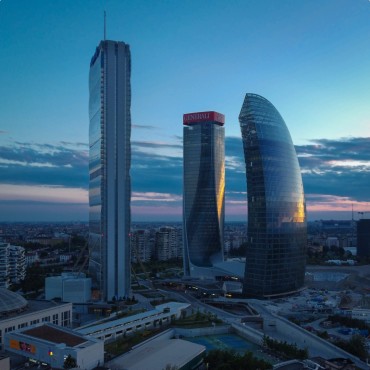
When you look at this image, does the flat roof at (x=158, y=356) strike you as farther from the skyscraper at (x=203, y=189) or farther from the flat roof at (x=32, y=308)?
the skyscraper at (x=203, y=189)

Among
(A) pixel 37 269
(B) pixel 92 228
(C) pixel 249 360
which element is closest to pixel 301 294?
(B) pixel 92 228

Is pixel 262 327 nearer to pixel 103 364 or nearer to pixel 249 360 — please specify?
pixel 249 360

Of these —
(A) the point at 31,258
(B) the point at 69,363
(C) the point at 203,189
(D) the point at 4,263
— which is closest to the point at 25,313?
(B) the point at 69,363

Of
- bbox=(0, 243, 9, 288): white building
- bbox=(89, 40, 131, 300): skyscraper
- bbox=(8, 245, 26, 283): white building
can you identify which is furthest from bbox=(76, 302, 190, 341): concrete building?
bbox=(8, 245, 26, 283): white building

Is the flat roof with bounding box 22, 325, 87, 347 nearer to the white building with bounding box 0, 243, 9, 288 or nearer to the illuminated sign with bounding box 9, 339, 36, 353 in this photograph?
the illuminated sign with bounding box 9, 339, 36, 353

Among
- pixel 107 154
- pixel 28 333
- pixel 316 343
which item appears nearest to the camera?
pixel 28 333

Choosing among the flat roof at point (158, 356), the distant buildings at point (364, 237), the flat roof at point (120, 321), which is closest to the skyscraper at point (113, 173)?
the flat roof at point (120, 321)

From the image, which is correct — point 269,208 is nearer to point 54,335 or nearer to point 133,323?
point 133,323
